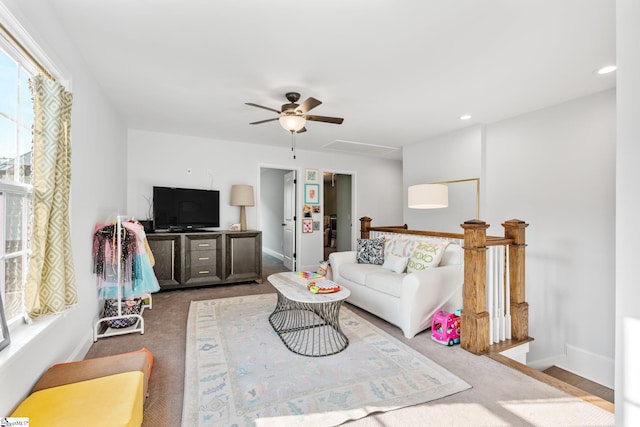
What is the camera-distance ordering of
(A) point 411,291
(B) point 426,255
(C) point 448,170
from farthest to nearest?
(C) point 448,170 → (B) point 426,255 → (A) point 411,291

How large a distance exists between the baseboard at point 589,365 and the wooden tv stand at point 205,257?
13.4 feet

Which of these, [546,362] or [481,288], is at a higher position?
[481,288]

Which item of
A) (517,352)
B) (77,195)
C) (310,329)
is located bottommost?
(517,352)

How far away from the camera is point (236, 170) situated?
5301 mm

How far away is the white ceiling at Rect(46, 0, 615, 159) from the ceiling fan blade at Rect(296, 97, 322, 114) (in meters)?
0.24

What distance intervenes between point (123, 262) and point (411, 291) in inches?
110

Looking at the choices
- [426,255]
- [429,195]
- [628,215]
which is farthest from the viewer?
[429,195]

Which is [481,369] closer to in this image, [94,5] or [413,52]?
[413,52]

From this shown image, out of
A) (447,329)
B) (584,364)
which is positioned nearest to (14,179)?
(447,329)

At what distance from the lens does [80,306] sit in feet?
7.84

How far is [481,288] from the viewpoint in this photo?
2533 millimetres

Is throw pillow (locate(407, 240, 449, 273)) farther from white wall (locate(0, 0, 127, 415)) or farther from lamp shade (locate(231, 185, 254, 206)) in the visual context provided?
white wall (locate(0, 0, 127, 415))

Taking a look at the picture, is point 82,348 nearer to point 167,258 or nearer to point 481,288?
point 167,258

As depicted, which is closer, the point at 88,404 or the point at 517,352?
the point at 88,404
